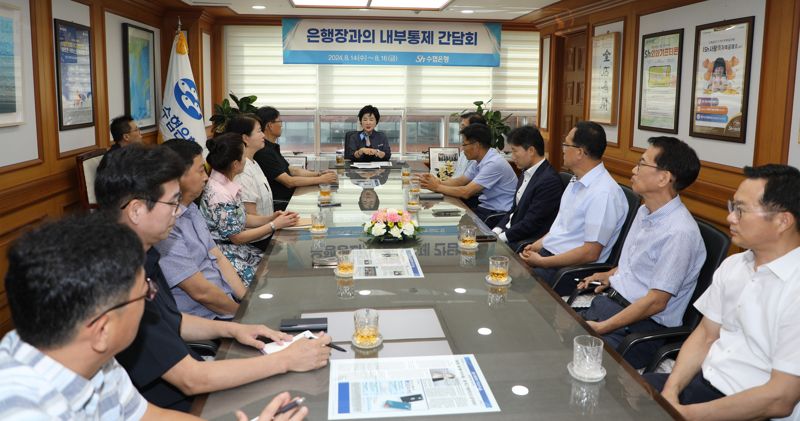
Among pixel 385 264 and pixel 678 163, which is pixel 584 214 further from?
pixel 385 264

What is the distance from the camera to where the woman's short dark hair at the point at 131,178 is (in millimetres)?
1771

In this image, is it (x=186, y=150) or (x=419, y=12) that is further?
(x=419, y=12)

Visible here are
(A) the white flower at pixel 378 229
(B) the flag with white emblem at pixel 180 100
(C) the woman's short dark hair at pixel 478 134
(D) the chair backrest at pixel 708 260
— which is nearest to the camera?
(D) the chair backrest at pixel 708 260

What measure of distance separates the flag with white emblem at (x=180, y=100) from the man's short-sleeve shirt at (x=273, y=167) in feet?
6.29

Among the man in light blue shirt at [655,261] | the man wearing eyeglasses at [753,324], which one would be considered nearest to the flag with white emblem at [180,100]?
the man in light blue shirt at [655,261]

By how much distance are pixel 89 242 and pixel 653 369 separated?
71.4 inches

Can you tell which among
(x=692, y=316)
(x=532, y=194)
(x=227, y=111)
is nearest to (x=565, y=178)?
(x=532, y=194)

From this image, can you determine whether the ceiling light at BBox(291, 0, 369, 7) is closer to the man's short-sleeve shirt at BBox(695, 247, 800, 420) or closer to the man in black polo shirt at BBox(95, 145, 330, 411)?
the man in black polo shirt at BBox(95, 145, 330, 411)

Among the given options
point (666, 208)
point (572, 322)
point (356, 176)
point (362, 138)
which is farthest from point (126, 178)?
point (362, 138)

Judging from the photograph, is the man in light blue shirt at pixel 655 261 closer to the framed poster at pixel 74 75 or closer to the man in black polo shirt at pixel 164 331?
the man in black polo shirt at pixel 164 331

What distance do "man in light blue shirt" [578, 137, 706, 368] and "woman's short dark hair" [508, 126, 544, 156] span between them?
141 cm

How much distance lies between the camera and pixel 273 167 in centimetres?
494

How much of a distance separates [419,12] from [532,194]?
168 inches

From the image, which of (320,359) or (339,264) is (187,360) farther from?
(339,264)
